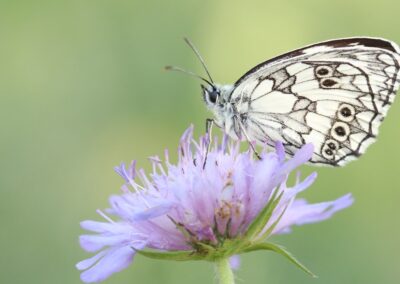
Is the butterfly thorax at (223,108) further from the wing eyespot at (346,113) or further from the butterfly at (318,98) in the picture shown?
the wing eyespot at (346,113)

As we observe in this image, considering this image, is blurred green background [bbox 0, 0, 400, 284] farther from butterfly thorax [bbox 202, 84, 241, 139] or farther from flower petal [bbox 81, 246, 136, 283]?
flower petal [bbox 81, 246, 136, 283]

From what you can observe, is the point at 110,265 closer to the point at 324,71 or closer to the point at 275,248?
the point at 275,248

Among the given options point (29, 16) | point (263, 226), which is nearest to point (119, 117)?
point (29, 16)

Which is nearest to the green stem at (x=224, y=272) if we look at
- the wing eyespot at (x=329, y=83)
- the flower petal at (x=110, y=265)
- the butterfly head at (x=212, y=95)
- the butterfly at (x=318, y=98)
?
the flower petal at (x=110, y=265)

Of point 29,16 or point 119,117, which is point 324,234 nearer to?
point 119,117

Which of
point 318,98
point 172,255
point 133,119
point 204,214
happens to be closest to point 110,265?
point 172,255

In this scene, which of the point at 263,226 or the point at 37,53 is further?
the point at 37,53

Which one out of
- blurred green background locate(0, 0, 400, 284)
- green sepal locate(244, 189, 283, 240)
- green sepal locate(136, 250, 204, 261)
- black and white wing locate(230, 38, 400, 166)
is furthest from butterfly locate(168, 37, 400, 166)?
blurred green background locate(0, 0, 400, 284)
